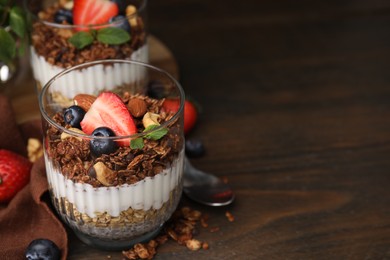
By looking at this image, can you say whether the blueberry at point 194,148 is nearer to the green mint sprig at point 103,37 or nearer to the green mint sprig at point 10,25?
the green mint sprig at point 103,37

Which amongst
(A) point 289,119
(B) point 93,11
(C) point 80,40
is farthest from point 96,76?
(A) point 289,119

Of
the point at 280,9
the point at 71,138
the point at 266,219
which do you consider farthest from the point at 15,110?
the point at 280,9

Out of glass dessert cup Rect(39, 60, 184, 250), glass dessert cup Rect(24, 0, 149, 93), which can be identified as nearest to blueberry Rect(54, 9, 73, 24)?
glass dessert cup Rect(24, 0, 149, 93)

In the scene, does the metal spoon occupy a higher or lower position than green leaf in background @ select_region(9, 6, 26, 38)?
lower

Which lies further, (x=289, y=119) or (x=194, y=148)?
(x=289, y=119)

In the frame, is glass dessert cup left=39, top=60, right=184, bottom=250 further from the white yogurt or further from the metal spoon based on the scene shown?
the metal spoon

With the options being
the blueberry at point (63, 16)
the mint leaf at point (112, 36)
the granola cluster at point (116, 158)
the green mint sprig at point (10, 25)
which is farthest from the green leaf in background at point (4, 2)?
the granola cluster at point (116, 158)

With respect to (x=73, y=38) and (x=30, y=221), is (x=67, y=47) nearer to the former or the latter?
(x=73, y=38)
